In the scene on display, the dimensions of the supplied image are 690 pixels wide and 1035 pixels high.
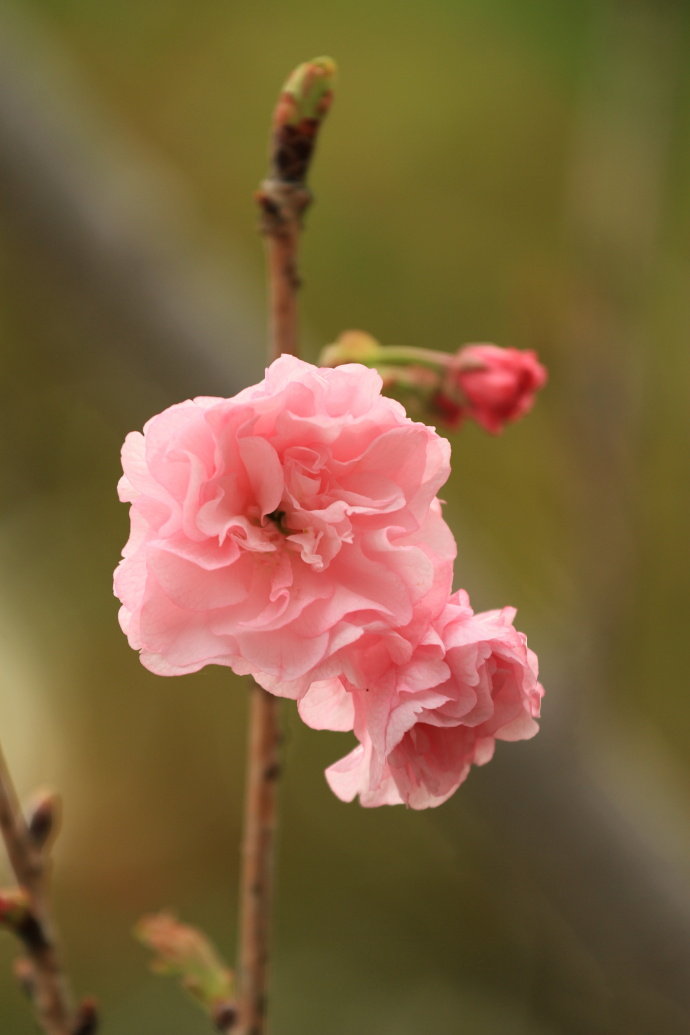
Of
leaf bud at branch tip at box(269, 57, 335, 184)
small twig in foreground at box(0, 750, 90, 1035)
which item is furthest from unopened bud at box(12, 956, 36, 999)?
leaf bud at branch tip at box(269, 57, 335, 184)

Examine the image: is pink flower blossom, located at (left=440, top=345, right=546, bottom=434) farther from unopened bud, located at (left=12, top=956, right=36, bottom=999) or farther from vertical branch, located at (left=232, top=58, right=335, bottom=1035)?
unopened bud, located at (left=12, top=956, right=36, bottom=999)

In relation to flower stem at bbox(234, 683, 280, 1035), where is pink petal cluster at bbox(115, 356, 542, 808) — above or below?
above

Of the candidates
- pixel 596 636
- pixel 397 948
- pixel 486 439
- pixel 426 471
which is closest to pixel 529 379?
pixel 426 471

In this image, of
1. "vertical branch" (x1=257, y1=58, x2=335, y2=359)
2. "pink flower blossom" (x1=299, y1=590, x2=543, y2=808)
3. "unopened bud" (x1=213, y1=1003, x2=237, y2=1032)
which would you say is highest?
"vertical branch" (x1=257, y1=58, x2=335, y2=359)

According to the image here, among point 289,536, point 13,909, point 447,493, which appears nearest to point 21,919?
point 13,909

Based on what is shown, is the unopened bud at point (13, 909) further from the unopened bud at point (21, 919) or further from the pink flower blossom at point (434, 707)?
the pink flower blossom at point (434, 707)

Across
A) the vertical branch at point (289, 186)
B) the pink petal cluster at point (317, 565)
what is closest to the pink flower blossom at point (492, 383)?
the vertical branch at point (289, 186)

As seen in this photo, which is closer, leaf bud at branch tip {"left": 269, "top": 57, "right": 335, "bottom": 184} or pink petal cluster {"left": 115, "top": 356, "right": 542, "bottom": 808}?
pink petal cluster {"left": 115, "top": 356, "right": 542, "bottom": 808}

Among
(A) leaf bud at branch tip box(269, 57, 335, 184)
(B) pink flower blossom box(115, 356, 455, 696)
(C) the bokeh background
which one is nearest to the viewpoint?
(B) pink flower blossom box(115, 356, 455, 696)

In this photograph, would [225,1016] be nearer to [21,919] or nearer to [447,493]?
[21,919]
